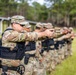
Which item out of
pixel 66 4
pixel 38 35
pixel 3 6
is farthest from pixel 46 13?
pixel 38 35

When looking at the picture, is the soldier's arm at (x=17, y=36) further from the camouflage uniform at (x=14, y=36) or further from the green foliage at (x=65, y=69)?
the green foliage at (x=65, y=69)

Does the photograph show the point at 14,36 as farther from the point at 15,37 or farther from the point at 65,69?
the point at 65,69

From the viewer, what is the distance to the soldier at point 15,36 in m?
6.25

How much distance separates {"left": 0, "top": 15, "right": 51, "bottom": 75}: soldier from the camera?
20.5 feet

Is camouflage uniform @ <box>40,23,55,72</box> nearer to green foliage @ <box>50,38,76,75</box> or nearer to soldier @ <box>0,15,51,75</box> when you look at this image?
green foliage @ <box>50,38,76,75</box>

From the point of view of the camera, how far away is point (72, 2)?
82.4 metres

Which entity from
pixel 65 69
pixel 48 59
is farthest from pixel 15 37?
Result: pixel 65 69

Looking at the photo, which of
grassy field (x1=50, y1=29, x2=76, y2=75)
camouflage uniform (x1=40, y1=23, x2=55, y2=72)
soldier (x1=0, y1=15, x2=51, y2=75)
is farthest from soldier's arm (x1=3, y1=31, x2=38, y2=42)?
grassy field (x1=50, y1=29, x2=76, y2=75)

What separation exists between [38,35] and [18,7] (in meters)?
76.7

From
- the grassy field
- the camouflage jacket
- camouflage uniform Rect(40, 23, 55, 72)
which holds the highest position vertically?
the camouflage jacket

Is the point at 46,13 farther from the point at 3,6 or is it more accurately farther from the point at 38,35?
the point at 38,35

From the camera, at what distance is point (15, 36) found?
20.4 feet

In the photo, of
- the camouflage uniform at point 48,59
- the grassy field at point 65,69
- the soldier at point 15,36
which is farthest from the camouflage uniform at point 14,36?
the grassy field at point 65,69

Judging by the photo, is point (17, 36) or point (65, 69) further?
point (65, 69)
